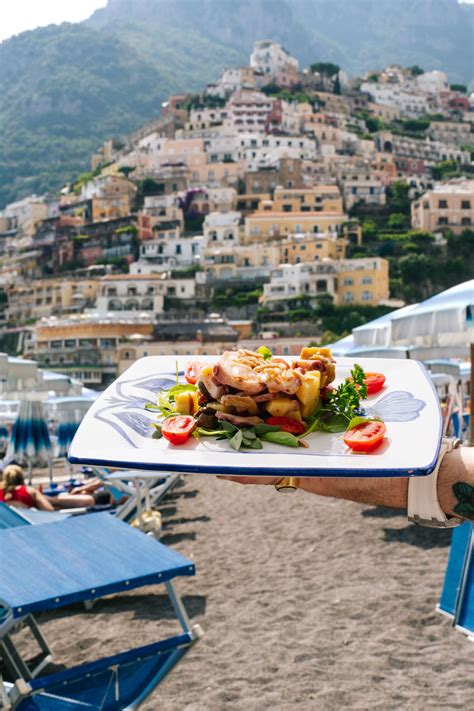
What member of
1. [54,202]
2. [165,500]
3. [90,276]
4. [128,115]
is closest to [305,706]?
[165,500]

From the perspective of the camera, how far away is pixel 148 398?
2.06 metres

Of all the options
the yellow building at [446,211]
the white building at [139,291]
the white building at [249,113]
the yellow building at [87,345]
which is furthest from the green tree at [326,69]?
the yellow building at [87,345]

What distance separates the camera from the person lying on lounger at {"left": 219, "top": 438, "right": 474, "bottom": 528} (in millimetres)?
1633

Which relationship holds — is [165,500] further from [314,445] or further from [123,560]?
[314,445]

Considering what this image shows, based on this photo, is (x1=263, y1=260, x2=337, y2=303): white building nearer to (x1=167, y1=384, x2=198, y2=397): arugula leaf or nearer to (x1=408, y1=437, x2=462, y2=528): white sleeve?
(x1=167, y1=384, x2=198, y2=397): arugula leaf

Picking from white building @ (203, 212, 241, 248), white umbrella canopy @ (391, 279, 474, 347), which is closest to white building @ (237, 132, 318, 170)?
white building @ (203, 212, 241, 248)

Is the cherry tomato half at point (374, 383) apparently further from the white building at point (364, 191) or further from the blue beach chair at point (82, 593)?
the white building at point (364, 191)

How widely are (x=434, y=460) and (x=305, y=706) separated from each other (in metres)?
2.60

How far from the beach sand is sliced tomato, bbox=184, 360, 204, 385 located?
2279 millimetres

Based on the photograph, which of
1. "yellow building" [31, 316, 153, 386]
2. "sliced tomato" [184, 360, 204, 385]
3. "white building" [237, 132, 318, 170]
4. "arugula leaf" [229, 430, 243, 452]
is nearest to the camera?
"arugula leaf" [229, 430, 243, 452]

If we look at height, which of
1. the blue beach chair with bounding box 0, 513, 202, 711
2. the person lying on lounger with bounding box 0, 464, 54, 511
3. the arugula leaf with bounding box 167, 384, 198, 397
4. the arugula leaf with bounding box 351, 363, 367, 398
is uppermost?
the arugula leaf with bounding box 351, 363, 367, 398

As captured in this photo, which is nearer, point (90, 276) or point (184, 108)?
point (90, 276)

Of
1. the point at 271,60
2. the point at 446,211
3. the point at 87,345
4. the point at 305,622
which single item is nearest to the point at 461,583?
the point at 305,622

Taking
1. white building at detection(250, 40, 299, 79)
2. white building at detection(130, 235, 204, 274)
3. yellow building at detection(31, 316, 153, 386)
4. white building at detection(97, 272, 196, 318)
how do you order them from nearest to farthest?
1. yellow building at detection(31, 316, 153, 386)
2. white building at detection(97, 272, 196, 318)
3. white building at detection(130, 235, 204, 274)
4. white building at detection(250, 40, 299, 79)
